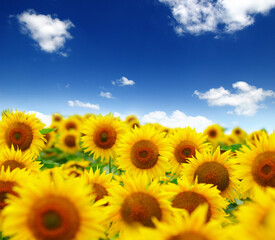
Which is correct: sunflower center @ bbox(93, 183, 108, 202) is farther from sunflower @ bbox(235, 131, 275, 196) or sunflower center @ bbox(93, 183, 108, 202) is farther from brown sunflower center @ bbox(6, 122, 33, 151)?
brown sunflower center @ bbox(6, 122, 33, 151)

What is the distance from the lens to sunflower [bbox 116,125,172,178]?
16.3 ft

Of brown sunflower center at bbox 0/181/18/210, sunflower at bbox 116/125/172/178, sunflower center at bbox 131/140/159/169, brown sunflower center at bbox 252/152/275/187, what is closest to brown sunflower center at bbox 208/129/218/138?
sunflower at bbox 116/125/172/178

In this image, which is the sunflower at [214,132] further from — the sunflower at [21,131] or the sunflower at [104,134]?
the sunflower at [21,131]

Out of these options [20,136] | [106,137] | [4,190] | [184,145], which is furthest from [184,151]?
[4,190]

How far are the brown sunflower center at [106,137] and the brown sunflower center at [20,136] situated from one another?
142 centimetres

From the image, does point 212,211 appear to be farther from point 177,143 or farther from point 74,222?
point 177,143

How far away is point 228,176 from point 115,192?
2.19 meters

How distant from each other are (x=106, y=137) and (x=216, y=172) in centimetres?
280

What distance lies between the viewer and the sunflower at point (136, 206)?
250cm

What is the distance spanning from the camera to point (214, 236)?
5.37 feet

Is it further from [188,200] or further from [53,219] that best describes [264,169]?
[53,219]

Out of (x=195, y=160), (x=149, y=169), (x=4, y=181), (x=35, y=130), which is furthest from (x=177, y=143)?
(x=4, y=181)

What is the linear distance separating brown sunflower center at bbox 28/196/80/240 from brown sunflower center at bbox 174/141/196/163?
3529 mm

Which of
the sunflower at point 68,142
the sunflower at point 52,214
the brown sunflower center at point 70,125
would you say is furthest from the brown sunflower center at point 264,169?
the brown sunflower center at point 70,125
